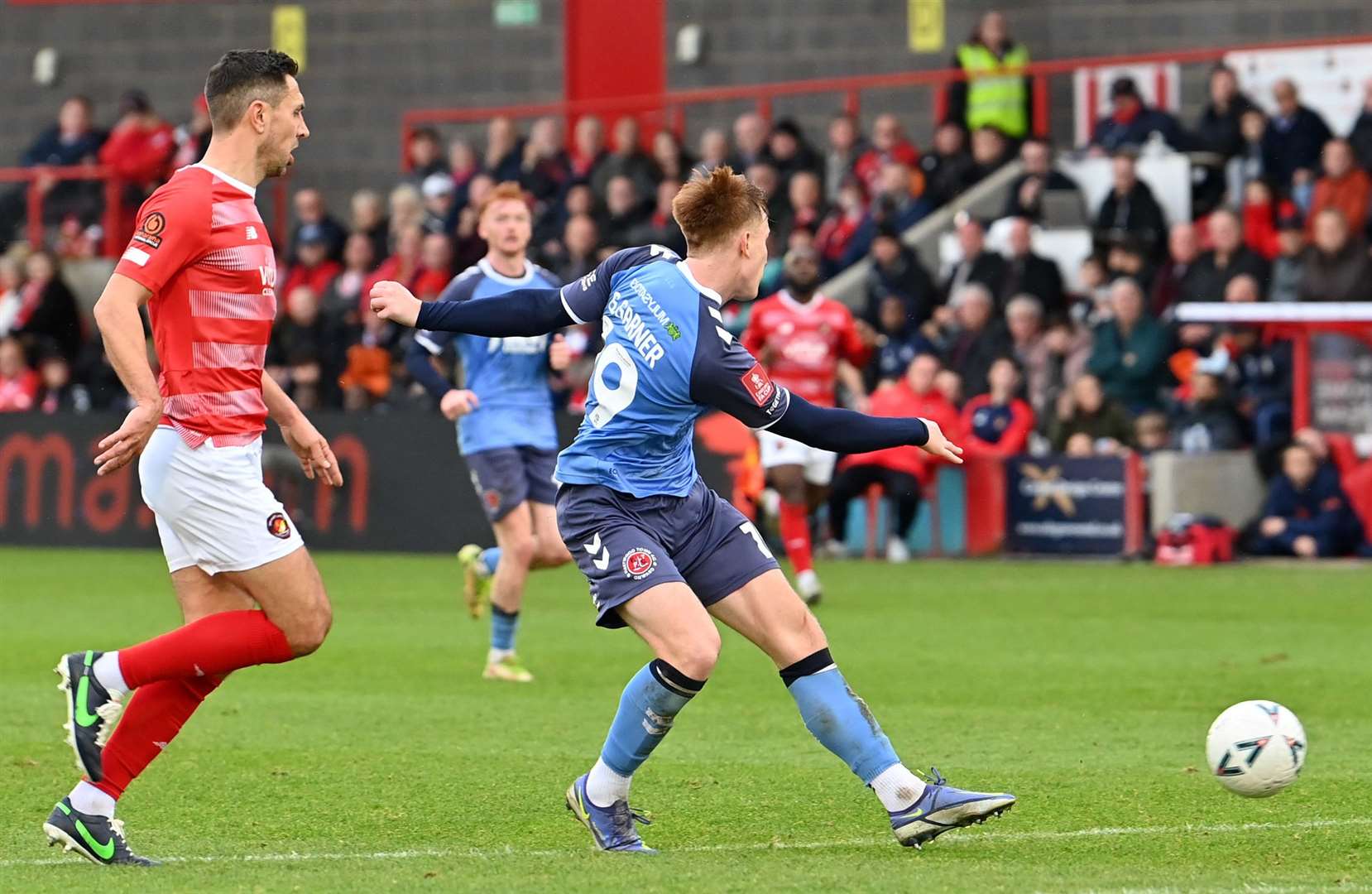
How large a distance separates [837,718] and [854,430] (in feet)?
2.78

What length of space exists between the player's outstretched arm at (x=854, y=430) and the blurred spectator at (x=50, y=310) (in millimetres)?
17745

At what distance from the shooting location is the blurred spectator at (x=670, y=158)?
22422 mm

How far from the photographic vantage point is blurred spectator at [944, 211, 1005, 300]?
20.3 m

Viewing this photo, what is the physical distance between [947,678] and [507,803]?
4.02 m

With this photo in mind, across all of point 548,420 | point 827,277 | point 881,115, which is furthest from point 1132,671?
point 881,115

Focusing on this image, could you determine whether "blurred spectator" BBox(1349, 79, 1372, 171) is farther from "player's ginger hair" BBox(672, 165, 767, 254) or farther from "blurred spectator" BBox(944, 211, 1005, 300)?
"player's ginger hair" BBox(672, 165, 767, 254)

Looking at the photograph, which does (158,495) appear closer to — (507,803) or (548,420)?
(507,803)

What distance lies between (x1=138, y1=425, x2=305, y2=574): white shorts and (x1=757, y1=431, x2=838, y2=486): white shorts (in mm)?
8610

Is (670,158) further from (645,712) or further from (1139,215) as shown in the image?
(645,712)

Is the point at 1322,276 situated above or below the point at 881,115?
below

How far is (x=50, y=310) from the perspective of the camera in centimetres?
2344

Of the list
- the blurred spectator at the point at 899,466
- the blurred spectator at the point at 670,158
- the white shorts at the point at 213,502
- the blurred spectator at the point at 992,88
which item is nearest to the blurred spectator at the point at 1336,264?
the blurred spectator at the point at 899,466

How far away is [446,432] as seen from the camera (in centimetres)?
1969

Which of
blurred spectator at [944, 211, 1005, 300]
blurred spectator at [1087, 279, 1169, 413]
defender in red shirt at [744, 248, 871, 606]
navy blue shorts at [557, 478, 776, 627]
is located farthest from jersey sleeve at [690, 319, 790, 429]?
blurred spectator at [944, 211, 1005, 300]
